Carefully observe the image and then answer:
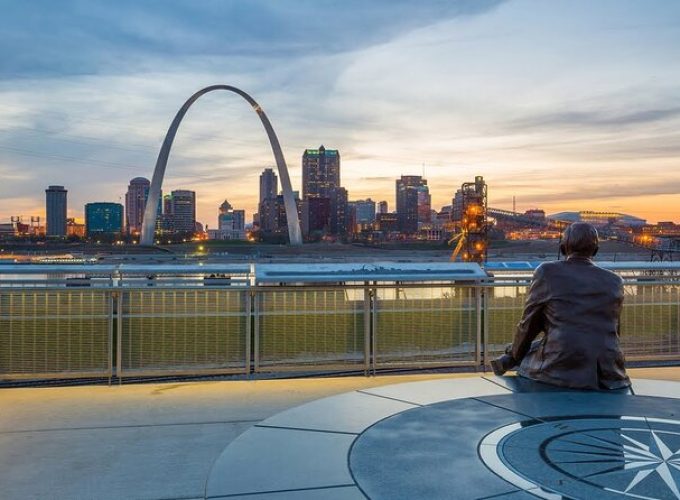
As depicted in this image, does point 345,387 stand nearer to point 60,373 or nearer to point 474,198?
point 60,373

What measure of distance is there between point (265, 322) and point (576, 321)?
4.42 m

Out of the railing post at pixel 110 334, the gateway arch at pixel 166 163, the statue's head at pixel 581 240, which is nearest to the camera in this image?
the statue's head at pixel 581 240

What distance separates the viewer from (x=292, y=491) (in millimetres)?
3209

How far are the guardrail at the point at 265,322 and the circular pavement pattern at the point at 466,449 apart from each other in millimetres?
3105

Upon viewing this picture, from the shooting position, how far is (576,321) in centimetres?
481

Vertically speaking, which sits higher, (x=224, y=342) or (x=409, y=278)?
(x=409, y=278)

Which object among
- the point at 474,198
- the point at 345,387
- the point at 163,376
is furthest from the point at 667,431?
the point at 474,198

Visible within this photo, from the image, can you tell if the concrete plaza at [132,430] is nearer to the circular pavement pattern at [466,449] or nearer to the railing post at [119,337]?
the railing post at [119,337]

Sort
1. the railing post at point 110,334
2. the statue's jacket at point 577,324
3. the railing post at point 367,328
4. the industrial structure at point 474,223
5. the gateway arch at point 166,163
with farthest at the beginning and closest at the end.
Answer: the gateway arch at point 166,163 < the industrial structure at point 474,223 < the railing post at point 367,328 < the railing post at point 110,334 < the statue's jacket at point 577,324

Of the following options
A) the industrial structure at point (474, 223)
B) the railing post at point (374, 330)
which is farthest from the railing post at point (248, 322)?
the industrial structure at point (474, 223)

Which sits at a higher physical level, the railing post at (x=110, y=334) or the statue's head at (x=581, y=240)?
the statue's head at (x=581, y=240)

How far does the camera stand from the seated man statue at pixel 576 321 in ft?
15.8

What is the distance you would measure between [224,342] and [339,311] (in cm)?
152

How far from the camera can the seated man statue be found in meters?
4.80
